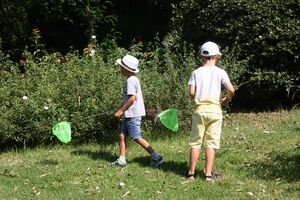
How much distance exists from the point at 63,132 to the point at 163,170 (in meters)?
1.43

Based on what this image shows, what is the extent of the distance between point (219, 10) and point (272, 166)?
13.3ft

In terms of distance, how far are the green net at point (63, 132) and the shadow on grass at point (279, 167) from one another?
231cm

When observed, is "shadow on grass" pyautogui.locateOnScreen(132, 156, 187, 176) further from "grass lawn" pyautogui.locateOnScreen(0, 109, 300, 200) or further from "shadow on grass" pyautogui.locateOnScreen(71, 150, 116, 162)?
"shadow on grass" pyautogui.locateOnScreen(71, 150, 116, 162)

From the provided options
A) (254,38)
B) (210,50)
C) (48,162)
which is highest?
(254,38)

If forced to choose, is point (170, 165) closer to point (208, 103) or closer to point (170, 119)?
point (170, 119)

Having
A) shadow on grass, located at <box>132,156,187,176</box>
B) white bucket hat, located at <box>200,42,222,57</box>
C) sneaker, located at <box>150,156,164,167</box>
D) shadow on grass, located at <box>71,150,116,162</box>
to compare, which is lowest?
shadow on grass, located at <box>71,150,116,162</box>

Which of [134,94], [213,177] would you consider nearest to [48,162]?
[134,94]

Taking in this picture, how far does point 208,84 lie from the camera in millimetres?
6113

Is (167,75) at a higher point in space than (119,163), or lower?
higher

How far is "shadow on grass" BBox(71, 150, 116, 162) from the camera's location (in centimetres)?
734

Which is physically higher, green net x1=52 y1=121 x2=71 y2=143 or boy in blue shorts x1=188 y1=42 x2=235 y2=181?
boy in blue shorts x1=188 y1=42 x2=235 y2=181

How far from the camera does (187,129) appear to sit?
8414mm

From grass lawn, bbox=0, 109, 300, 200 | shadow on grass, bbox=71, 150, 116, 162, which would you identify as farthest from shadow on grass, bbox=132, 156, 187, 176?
shadow on grass, bbox=71, 150, 116, 162

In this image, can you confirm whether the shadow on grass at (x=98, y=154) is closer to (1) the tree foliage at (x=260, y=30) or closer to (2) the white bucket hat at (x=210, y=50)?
(2) the white bucket hat at (x=210, y=50)
